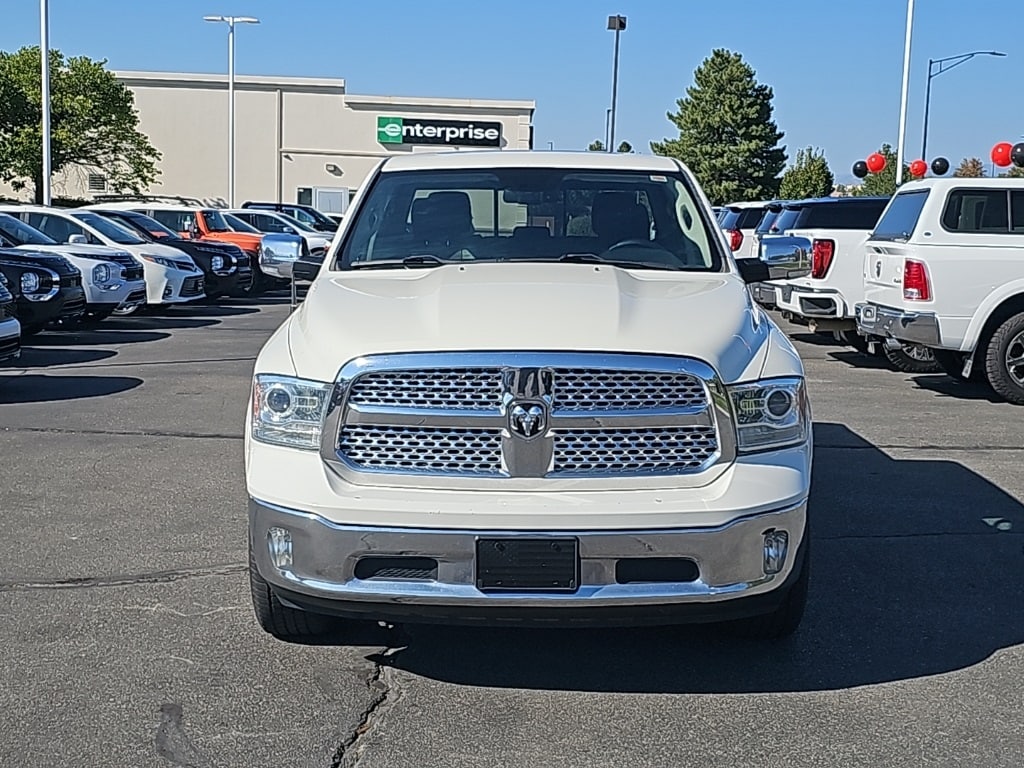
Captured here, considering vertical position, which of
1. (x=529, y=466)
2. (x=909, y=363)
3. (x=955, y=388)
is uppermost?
(x=529, y=466)

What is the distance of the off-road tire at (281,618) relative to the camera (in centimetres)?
451

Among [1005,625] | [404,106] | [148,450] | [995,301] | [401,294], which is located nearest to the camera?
[401,294]

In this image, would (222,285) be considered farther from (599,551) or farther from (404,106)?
(404,106)

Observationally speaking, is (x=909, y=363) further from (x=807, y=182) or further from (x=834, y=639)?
(x=807, y=182)

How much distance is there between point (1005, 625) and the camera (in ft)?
16.6

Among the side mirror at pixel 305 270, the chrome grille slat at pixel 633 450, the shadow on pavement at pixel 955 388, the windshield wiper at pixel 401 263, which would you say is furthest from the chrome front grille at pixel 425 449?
the shadow on pavement at pixel 955 388

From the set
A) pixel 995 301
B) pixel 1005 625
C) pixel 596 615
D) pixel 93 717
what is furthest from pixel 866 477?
pixel 93 717

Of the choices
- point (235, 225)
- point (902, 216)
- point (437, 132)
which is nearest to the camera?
point (902, 216)

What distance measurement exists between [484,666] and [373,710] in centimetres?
55

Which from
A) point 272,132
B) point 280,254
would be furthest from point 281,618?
point 272,132

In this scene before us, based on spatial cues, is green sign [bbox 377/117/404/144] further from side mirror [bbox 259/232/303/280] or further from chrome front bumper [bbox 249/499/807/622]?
chrome front bumper [bbox 249/499/807/622]

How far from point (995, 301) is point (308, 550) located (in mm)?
8190

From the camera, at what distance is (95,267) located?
16016 millimetres

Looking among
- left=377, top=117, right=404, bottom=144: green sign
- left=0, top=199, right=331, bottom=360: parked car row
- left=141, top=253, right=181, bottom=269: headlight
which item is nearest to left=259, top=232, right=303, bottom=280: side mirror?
left=0, top=199, right=331, bottom=360: parked car row
